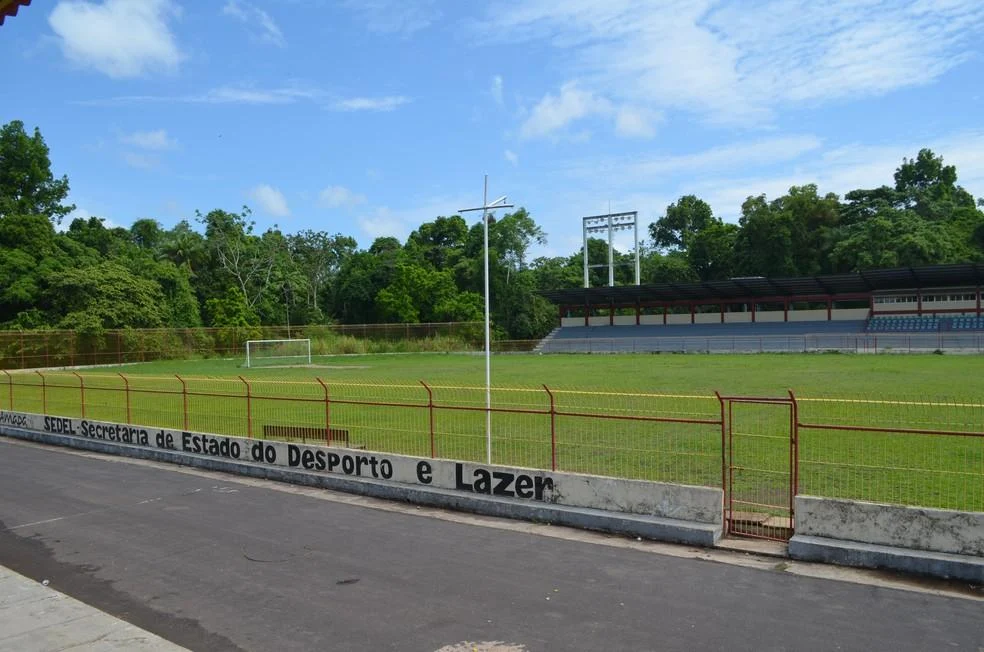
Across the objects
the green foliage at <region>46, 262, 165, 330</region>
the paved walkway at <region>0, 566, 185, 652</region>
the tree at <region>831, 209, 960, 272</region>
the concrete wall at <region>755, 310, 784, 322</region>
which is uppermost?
the tree at <region>831, 209, 960, 272</region>

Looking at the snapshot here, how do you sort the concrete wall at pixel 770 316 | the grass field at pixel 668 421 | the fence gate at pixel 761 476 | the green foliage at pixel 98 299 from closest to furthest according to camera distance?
the fence gate at pixel 761 476 → the grass field at pixel 668 421 → the green foliage at pixel 98 299 → the concrete wall at pixel 770 316

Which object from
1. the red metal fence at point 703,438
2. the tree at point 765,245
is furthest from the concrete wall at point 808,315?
the red metal fence at point 703,438

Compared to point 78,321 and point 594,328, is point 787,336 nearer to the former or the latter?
point 594,328

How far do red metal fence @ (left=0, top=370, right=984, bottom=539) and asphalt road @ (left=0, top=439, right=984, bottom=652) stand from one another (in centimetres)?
185

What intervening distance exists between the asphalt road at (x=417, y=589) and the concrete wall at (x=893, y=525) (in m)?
0.97

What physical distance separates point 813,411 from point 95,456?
56.8 feet

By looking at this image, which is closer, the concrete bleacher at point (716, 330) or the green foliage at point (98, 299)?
the green foliage at point (98, 299)

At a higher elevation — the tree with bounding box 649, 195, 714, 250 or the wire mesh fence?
the tree with bounding box 649, 195, 714, 250

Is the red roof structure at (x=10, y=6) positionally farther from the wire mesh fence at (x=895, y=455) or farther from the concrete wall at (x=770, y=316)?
the concrete wall at (x=770, y=316)

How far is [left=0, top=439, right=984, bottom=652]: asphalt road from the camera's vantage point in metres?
6.30

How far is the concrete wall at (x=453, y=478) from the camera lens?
9.37 m

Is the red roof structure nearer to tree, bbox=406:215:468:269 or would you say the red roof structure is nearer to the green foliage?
the green foliage

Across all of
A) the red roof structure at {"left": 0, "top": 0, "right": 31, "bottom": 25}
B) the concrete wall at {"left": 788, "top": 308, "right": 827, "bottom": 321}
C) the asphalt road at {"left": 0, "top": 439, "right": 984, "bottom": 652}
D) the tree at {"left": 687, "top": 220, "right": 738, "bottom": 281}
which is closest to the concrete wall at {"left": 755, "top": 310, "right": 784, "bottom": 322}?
the concrete wall at {"left": 788, "top": 308, "right": 827, "bottom": 321}

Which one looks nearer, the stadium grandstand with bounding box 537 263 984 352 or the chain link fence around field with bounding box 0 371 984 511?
the chain link fence around field with bounding box 0 371 984 511
